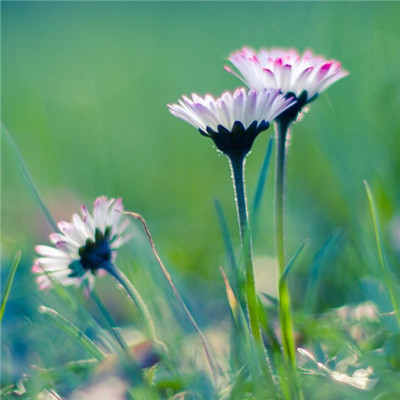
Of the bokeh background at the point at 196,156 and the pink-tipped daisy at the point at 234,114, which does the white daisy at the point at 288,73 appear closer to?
the pink-tipped daisy at the point at 234,114

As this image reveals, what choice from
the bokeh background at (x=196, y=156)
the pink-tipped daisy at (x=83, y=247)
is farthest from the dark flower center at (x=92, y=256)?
the bokeh background at (x=196, y=156)

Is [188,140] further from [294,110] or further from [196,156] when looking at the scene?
[294,110]

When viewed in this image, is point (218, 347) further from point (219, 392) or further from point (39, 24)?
point (39, 24)

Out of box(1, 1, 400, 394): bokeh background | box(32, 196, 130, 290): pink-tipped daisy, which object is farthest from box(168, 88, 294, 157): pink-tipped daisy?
box(1, 1, 400, 394): bokeh background

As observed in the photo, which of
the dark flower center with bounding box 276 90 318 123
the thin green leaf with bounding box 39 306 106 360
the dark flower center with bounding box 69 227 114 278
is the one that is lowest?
the thin green leaf with bounding box 39 306 106 360

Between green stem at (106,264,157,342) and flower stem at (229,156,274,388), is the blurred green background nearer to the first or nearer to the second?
flower stem at (229,156,274,388)

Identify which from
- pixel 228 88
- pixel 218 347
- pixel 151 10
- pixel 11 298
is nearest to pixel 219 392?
pixel 218 347

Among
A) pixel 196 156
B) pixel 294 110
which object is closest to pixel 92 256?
pixel 294 110
